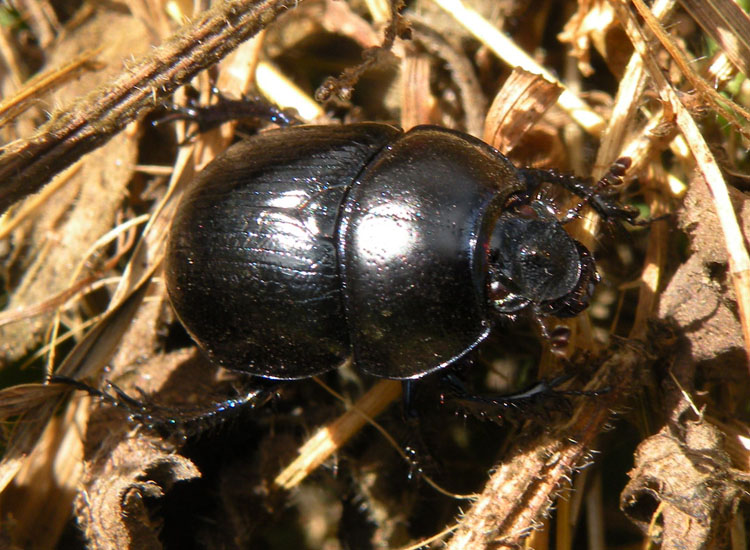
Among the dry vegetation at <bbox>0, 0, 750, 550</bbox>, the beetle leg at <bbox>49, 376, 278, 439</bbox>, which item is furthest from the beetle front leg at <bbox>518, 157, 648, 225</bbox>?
the beetle leg at <bbox>49, 376, 278, 439</bbox>

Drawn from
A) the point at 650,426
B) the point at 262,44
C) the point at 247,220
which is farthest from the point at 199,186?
the point at 650,426

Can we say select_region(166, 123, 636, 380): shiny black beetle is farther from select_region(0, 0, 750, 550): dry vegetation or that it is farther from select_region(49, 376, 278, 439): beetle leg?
select_region(0, 0, 750, 550): dry vegetation

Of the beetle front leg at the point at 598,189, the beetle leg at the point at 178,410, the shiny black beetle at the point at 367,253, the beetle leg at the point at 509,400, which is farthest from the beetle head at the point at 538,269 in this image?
the beetle leg at the point at 178,410

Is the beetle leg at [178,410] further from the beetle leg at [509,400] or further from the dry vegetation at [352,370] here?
the beetle leg at [509,400]

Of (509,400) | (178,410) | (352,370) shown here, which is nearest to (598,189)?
(509,400)

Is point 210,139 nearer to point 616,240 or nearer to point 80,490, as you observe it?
point 80,490
